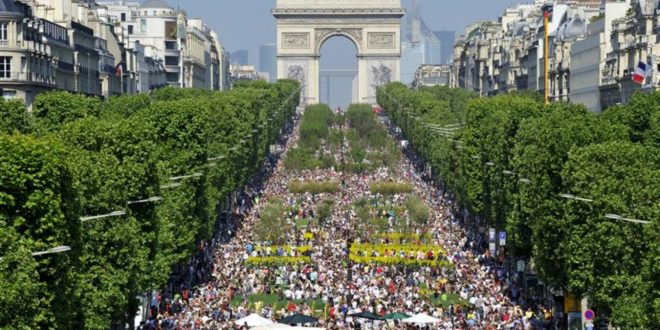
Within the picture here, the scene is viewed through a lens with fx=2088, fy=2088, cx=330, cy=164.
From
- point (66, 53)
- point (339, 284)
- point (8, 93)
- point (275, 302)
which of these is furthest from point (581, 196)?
point (66, 53)

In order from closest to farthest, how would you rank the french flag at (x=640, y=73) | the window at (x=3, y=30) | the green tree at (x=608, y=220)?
the green tree at (x=608, y=220)
the window at (x=3, y=30)
the french flag at (x=640, y=73)

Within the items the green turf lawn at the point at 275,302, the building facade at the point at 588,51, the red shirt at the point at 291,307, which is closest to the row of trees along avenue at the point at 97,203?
the green turf lawn at the point at 275,302

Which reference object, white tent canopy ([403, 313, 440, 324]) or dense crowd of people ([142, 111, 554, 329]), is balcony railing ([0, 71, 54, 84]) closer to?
dense crowd of people ([142, 111, 554, 329])

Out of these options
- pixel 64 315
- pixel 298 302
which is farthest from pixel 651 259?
pixel 298 302

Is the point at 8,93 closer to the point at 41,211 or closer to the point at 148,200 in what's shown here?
the point at 148,200

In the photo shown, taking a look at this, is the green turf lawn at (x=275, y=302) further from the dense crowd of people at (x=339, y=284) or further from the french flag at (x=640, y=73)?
the french flag at (x=640, y=73)

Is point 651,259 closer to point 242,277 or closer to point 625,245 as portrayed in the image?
point 625,245
